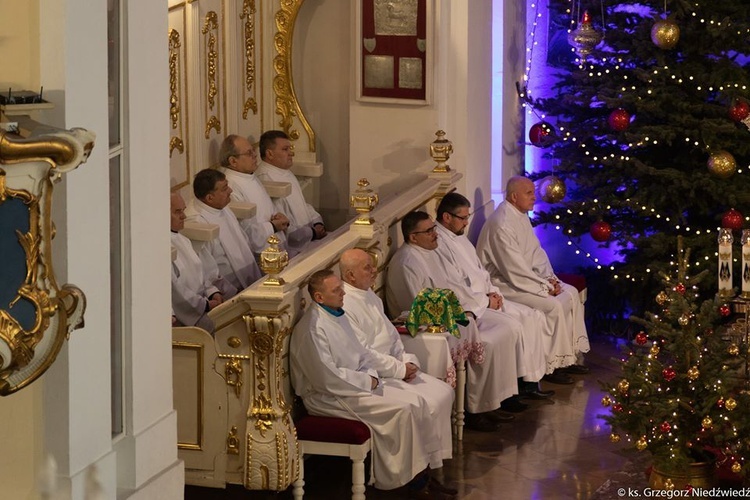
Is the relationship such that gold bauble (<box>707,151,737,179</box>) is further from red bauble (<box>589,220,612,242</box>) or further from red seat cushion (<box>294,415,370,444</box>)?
red seat cushion (<box>294,415,370,444</box>)

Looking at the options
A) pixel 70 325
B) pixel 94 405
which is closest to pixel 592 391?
pixel 94 405

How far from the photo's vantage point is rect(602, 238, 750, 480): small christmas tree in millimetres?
7215

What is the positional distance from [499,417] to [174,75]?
10.9 feet

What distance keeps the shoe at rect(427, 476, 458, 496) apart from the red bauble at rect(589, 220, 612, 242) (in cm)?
420

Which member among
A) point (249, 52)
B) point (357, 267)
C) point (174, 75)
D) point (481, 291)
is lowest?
point (481, 291)

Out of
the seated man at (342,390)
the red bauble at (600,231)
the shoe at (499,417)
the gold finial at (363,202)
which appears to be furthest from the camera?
the red bauble at (600,231)

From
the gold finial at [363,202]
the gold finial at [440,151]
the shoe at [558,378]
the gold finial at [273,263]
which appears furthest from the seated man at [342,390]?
the shoe at [558,378]

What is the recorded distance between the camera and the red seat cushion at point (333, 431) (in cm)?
756

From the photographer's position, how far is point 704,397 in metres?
7.32

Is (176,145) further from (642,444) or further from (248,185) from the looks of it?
(642,444)

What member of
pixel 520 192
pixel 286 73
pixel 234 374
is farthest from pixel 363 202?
pixel 286 73

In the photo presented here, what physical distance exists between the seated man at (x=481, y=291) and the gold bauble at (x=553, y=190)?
1.52 meters

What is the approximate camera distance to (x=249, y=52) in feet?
36.3

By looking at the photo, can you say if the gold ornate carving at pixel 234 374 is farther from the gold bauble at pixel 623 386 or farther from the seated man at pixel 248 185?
the seated man at pixel 248 185
